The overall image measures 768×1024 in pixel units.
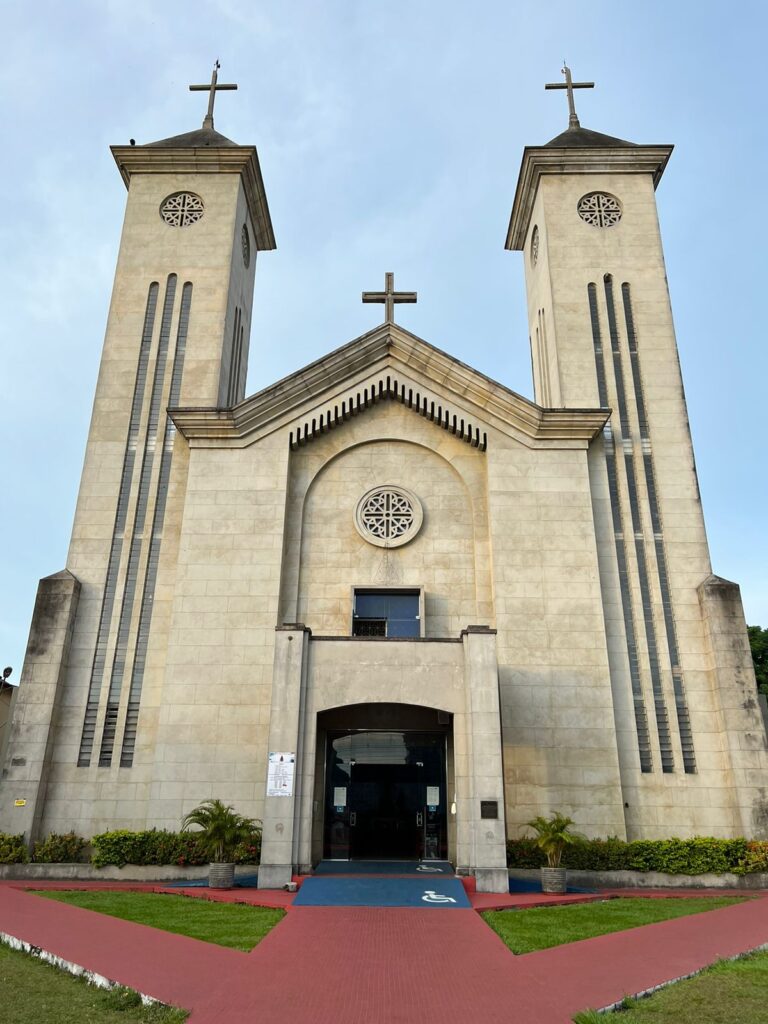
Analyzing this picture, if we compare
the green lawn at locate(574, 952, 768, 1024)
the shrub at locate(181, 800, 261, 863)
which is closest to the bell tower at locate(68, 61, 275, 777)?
the shrub at locate(181, 800, 261, 863)

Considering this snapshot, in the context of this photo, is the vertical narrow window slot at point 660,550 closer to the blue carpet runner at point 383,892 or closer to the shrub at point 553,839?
the shrub at point 553,839

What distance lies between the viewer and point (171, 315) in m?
27.7

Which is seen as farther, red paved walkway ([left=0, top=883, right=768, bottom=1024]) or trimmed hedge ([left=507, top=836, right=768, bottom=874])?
trimmed hedge ([left=507, top=836, right=768, bottom=874])

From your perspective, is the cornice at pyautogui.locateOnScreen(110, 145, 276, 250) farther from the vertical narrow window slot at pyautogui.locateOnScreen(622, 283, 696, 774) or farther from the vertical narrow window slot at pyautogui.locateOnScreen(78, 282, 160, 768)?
the vertical narrow window slot at pyautogui.locateOnScreen(622, 283, 696, 774)

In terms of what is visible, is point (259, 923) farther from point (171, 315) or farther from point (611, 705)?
point (171, 315)

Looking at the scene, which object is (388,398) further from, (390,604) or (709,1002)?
(709,1002)

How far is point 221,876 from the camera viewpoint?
16.8 metres

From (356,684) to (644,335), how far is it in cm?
1677

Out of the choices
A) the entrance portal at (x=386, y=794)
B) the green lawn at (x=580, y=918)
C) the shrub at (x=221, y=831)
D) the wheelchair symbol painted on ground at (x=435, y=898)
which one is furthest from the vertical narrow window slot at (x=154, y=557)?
the green lawn at (x=580, y=918)

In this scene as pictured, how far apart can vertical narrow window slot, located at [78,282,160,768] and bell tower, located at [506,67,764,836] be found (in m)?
14.5

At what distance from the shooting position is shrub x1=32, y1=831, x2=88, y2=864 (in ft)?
64.8

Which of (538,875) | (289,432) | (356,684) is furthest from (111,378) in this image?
(538,875)

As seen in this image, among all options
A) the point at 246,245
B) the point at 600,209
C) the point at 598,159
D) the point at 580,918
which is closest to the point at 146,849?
the point at 580,918

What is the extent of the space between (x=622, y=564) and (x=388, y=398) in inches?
361
